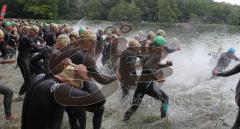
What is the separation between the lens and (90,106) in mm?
6043

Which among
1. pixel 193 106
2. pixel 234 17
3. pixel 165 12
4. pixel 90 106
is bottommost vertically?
pixel 234 17

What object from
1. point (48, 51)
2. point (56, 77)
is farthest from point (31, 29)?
point (56, 77)

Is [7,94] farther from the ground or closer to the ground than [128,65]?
closer to the ground

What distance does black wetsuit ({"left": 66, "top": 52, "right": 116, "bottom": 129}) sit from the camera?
5730mm

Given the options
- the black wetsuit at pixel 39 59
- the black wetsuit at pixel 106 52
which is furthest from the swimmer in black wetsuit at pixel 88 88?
the black wetsuit at pixel 106 52

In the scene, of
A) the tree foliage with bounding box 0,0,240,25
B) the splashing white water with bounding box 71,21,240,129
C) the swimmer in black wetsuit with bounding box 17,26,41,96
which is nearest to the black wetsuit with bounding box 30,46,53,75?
the swimmer in black wetsuit with bounding box 17,26,41,96

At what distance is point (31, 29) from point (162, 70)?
3234mm

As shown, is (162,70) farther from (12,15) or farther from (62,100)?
(12,15)

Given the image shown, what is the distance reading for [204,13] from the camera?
94.0m

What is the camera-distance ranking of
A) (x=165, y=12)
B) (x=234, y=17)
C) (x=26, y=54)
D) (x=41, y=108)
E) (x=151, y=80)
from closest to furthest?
1. (x=41, y=108)
2. (x=151, y=80)
3. (x=26, y=54)
4. (x=234, y=17)
5. (x=165, y=12)

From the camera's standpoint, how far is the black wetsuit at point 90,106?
5730 mm

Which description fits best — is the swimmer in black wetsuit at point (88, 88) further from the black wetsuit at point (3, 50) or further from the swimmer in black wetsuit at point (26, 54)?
the black wetsuit at point (3, 50)

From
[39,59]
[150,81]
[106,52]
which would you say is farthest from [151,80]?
[106,52]

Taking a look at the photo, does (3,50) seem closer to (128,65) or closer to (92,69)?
(128,65)
